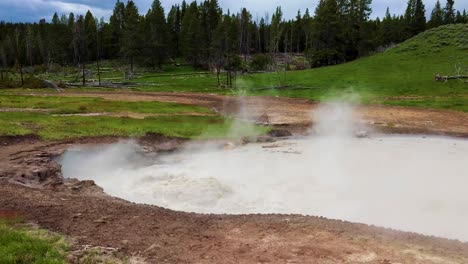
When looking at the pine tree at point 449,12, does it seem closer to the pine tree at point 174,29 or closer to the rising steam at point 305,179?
the pine tree at point 174,29

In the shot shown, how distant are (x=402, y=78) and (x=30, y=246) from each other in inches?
2459

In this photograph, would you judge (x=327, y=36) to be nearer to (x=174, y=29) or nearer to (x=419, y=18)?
(x=419, y=18)

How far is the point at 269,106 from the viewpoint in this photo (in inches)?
1812

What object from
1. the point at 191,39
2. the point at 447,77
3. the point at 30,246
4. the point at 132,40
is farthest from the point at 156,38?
the point at 30,246

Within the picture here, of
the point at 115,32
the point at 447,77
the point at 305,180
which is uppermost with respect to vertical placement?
the point at 115,32

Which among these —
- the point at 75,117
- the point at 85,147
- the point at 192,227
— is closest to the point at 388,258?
the point at 192,227

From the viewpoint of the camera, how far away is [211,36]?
4284 inches

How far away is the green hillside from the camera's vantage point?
5244 cm

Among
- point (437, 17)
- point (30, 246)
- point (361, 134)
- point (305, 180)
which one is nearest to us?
point (30, 246)

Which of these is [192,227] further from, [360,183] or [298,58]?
[298,58]

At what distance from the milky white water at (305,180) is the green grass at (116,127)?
291 cm

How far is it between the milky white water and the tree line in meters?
55.3

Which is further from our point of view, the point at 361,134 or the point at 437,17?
the point at 437,17

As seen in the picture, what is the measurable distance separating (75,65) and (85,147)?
341ft
